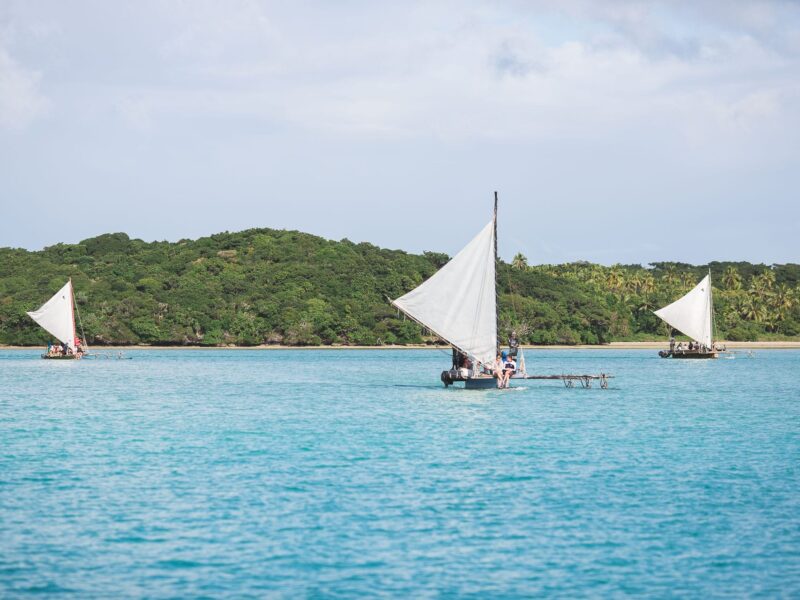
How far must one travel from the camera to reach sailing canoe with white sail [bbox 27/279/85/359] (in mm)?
90625

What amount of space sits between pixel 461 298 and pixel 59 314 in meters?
56.5

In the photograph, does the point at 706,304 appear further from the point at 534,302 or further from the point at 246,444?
the point at 246,444

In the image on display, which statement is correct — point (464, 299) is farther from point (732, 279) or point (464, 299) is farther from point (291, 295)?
point (732, 279)

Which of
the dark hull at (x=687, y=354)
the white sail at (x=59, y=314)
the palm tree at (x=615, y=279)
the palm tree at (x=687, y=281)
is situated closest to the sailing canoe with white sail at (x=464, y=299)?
the white sail at (x=59, y=314)

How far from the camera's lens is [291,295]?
14275 centimetres

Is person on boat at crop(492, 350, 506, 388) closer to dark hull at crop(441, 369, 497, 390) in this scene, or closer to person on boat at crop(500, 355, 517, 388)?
person on boat at crop(500, 355, 517, 388)

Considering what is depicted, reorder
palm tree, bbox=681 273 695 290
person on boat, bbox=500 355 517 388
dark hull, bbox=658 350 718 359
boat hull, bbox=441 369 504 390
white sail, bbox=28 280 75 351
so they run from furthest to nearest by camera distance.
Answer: palm tree, bbox=681 273 695 290 < dark hull, bbox=658 350 718 359 < white sail, bbox=28 280 75 351 < person on boat, bbox=500 355 517 388 < boat hull, bbox=441 369 504 390

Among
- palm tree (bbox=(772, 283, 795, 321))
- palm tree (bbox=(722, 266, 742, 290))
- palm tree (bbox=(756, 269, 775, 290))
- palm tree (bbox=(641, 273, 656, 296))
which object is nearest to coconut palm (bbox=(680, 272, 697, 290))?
palm tree (bbox=(641, 273, 656, 296))

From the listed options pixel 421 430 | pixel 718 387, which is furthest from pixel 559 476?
pixel 718 387

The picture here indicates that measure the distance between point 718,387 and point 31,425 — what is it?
4226cm

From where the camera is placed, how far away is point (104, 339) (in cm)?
13438

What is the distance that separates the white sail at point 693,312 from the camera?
102 meters

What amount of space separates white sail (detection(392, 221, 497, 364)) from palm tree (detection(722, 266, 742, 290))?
147410mm

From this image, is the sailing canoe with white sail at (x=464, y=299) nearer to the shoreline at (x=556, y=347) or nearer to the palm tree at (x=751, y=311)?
the shoreline at (x=556, y=347)
